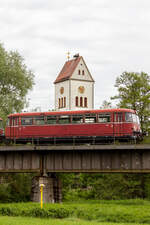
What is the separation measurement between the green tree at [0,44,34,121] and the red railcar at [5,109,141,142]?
54.8ft

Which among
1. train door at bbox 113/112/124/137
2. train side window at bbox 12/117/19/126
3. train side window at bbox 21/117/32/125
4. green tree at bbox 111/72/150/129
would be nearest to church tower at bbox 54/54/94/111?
green tree at bbox 111/72/150/129

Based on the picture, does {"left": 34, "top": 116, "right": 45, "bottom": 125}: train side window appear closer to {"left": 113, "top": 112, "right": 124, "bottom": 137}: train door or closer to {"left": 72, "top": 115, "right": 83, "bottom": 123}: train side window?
{"left": 72, "top": 115, "right": 83, "bottom": 123}: train side window

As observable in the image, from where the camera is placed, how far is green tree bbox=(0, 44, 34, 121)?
189ft

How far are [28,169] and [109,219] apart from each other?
8395mm

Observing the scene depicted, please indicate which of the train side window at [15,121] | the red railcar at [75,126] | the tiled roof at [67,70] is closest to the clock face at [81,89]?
the tiled roof at [67,70]

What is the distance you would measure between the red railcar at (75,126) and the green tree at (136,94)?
29.4 ft

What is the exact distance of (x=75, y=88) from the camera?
325ft

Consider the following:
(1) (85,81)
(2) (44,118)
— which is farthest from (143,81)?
(1) (85,81)

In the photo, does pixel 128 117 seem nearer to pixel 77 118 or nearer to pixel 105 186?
pixel 77 118

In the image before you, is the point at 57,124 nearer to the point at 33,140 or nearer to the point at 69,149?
the point at 33,140

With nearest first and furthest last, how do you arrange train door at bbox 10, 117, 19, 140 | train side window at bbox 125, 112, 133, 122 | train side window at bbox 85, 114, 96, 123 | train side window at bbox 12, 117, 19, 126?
train side window at bbox 125, 112, 133, 122 → train side window at bbox 85, 114, 96, 123 → train door at bbox 10, 117, 19, 140 → train side window at bbox 12, 117, 19, 126

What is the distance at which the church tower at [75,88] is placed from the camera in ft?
322

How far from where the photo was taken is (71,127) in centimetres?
3900

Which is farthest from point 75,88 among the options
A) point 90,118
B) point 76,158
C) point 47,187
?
point 76,158
